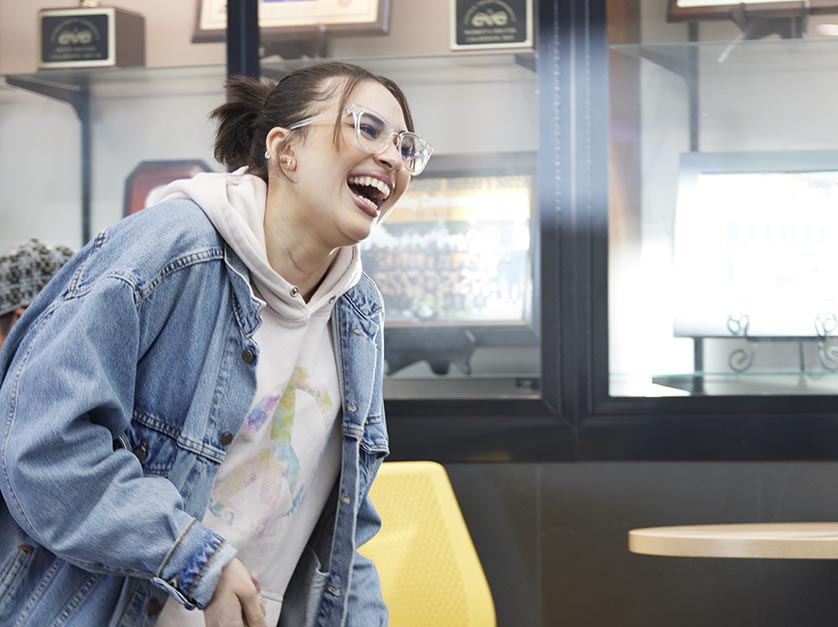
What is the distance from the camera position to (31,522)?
1.36 meters

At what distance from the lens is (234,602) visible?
54.6 inches

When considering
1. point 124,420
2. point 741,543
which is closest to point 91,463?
point 124,420

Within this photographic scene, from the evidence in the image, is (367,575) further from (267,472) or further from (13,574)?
(13,574)

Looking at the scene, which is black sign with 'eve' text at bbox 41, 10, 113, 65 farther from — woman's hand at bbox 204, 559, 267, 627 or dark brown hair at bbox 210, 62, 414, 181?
woman's hand at bbox 204, 559, 267, 627

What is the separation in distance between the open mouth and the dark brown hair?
0.07 meters

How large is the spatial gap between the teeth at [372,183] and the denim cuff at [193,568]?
571 mm

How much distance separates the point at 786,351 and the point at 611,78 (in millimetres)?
1013

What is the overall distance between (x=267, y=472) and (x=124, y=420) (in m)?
0.27

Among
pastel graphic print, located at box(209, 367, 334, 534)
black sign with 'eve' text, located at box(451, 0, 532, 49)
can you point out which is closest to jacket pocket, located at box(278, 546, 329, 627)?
pastel graphic print, located at box(209, 367, 334, 534)

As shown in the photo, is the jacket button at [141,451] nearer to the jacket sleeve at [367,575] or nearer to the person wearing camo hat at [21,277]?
the jacket sleeve at [367,575]

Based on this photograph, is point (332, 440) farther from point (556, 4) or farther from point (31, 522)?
point (556, 4)

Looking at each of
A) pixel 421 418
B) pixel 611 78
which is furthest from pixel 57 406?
pixel 611 78

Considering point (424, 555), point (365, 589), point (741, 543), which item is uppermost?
point (365, 589)

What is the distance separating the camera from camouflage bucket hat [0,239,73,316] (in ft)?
8.37
